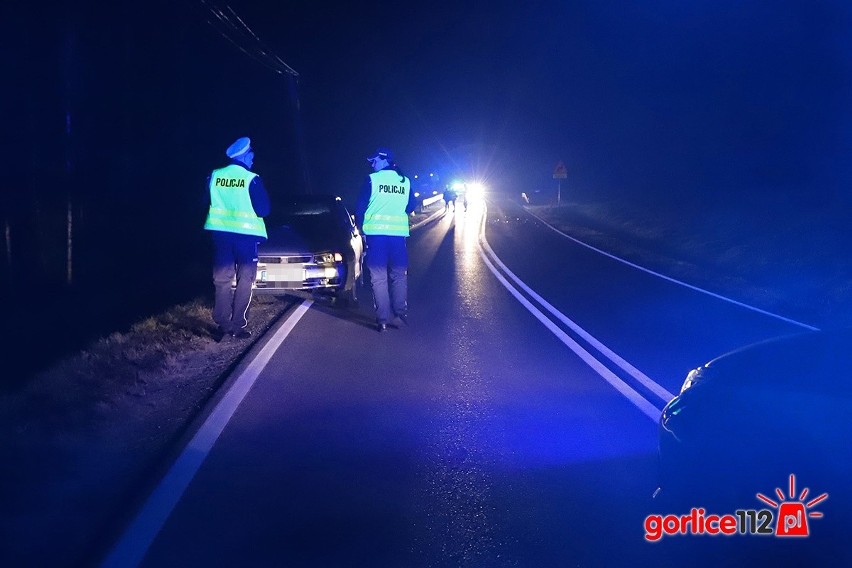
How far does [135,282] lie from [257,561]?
1330 centimetres

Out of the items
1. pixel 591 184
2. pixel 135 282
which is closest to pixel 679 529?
pixel 135 282

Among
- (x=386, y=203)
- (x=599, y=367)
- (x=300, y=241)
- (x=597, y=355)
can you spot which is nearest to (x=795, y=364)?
(x=599, y=367)

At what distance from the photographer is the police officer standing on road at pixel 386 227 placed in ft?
32.0

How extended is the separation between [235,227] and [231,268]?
19.6 inches

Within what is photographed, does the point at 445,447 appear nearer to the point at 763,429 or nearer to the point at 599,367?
the point at 763,429

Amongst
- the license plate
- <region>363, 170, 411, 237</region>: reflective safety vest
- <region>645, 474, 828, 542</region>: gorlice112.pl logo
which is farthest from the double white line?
the license plate

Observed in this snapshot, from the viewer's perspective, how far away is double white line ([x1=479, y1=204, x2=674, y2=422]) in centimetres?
705

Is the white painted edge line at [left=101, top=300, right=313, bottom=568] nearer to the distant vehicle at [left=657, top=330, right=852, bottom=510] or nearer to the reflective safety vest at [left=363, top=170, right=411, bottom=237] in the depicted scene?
the reflective safety vest at [left=363, top=170, right=411, bottom=237]

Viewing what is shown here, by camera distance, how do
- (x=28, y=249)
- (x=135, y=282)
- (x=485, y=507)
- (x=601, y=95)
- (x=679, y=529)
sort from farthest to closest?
(x=601, y=95) → (x=135, y=282) → (x=28, y=249) → (x=485, y=507) → (x=679, y=529)

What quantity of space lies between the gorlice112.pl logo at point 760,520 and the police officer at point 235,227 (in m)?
6.21

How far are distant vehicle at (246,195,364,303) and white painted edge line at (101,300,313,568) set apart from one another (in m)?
3.04

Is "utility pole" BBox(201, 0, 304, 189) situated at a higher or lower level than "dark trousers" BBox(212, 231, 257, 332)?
higher

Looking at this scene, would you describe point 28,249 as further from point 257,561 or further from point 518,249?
point 518,249

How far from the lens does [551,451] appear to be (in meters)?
5.71
